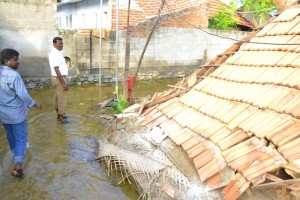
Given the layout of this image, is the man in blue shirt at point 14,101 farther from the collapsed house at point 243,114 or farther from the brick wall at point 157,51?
the brick wall at point 157,51

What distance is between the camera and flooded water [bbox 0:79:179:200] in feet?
13.4

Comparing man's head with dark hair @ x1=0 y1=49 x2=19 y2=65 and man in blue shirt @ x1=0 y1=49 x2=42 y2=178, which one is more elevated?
man's head with dark hair @ x1=0 y1=49 x2=19 y2=65

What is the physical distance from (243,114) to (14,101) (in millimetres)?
3313

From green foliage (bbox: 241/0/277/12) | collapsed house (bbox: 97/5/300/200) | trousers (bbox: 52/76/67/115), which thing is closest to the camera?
collapsed house (bbox: 97/5/300/200)

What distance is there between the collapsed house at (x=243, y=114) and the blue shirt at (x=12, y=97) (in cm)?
227

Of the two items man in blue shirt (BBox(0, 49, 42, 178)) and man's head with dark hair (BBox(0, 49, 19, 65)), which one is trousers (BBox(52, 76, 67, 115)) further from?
man's head with dark hair (BBox(0, 49, 19, 65))

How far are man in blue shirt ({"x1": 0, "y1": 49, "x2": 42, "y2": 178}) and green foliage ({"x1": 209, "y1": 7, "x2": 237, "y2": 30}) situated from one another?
12.2m

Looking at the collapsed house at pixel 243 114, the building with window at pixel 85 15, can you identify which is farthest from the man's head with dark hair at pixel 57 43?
the building with window at pixel 85 15

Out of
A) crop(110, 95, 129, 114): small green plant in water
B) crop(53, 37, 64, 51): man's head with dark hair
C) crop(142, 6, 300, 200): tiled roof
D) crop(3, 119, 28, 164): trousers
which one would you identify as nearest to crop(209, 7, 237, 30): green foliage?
crop(110, 95, 129, 114): small green plant in water

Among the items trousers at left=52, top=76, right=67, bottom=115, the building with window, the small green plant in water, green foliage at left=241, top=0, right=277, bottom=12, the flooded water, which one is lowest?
the flooded water

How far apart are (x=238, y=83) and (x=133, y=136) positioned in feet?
6.99

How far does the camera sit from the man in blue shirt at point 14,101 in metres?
3.95

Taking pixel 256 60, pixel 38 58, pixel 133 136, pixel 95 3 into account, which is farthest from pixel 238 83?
pixel 95 3

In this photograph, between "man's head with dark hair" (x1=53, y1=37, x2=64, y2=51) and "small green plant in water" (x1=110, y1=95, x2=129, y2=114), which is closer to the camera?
"man's head with dark hair" (x1=53, y1=37, x2=64, y2=51)
